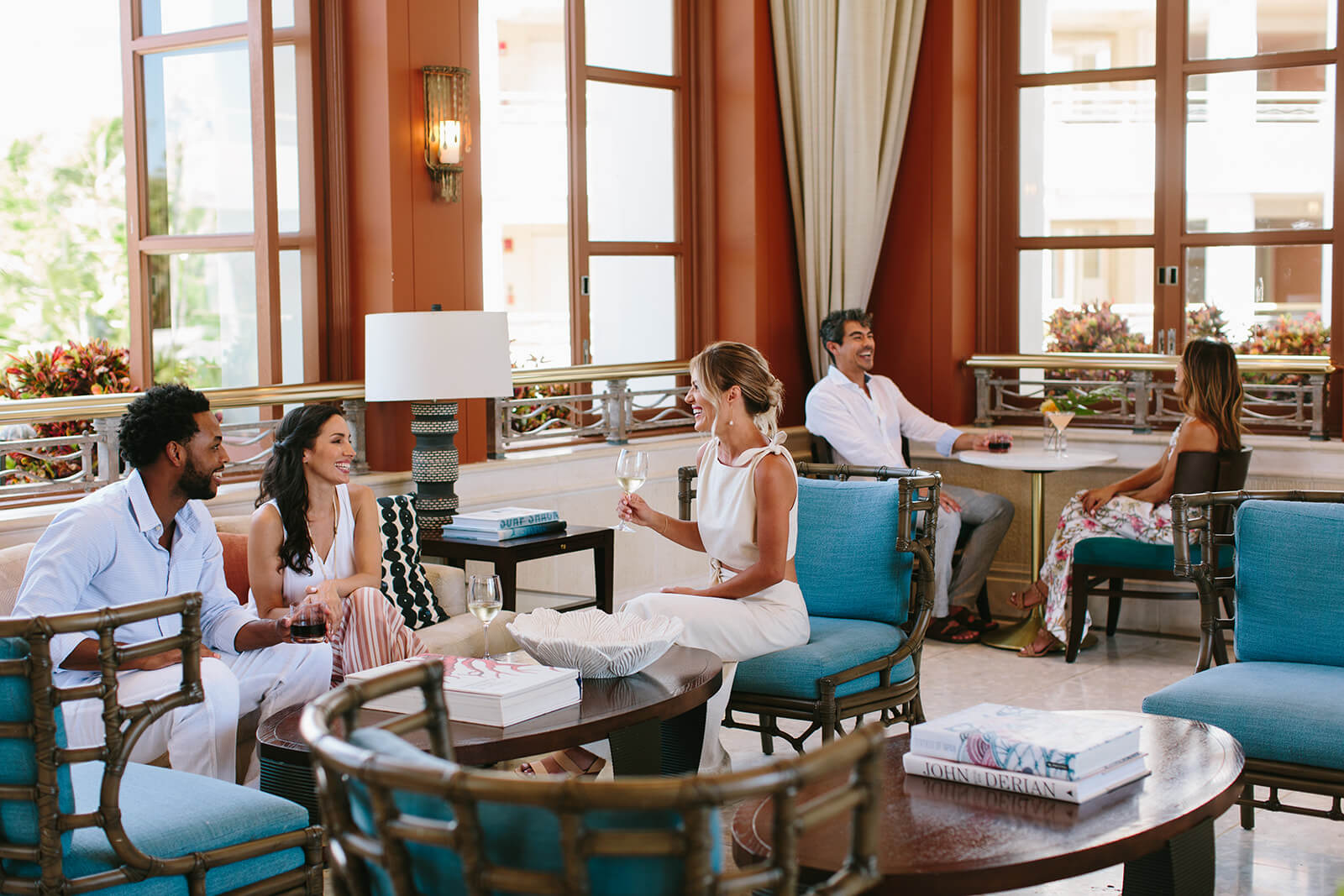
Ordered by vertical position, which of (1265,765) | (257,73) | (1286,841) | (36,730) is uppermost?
(257,73)

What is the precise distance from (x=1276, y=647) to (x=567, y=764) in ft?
6.00

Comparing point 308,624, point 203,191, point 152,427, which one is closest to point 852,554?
point 308,624

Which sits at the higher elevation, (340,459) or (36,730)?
(340,459)

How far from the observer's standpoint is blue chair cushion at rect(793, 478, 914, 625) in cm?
400

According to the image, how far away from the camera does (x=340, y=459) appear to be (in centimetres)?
396

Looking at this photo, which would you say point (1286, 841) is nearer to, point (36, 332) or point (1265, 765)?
point (1265, 765)

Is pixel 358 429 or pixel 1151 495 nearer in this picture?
pixel 358 429

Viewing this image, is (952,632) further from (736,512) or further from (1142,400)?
(736,512)

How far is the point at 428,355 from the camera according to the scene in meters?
4.54

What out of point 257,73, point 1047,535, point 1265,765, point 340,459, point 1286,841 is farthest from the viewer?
point 1047,535

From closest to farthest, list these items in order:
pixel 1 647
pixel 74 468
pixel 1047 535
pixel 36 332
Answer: pixel 1 647 → pixel 74 468 → pixel 1047 535 → pixel 36 332

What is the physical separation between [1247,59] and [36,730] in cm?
583

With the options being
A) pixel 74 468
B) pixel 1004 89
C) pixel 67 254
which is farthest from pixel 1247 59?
pixel 67 254

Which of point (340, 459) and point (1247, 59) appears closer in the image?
point (340, 459)
